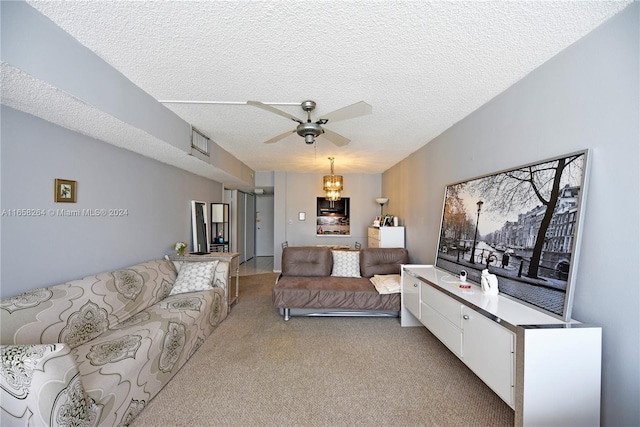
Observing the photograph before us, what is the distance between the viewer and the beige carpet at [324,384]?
6.07 ft

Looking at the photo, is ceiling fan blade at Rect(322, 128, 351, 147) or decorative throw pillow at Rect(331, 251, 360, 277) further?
decorative throw pillow at Rect(331, 251, 360, 277)

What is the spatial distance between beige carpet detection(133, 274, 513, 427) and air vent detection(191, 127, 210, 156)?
2.31 metres

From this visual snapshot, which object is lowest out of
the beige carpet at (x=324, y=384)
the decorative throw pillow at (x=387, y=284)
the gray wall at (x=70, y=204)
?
the beige carpet at (x=324, y=384)

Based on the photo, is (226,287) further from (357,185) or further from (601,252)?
(357,185)

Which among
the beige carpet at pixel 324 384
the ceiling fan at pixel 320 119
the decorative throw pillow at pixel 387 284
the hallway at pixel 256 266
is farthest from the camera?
the hallway at pixel 256 266

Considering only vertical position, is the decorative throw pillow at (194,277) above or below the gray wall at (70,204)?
below

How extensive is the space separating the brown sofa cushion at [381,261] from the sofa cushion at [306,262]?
55 centimetres

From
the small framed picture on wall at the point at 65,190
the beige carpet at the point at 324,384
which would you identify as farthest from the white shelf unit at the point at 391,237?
the small framed picture on wall at the point at 65,190

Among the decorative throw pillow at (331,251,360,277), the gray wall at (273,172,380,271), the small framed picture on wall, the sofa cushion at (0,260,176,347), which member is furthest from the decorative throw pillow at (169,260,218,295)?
the gray wall at (273,172,380,271)

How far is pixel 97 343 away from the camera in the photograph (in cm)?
197

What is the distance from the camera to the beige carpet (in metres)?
1.85

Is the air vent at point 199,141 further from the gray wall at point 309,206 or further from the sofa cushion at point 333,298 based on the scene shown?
the gray wall at point 309,206

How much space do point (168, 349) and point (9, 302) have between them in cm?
105

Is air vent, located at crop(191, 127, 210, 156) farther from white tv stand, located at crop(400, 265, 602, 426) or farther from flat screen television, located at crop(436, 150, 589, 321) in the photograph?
white tv stand, located at crop(400, 265, 602, 426)
